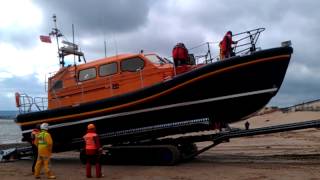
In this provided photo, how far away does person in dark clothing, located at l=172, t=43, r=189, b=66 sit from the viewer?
12.1 meters

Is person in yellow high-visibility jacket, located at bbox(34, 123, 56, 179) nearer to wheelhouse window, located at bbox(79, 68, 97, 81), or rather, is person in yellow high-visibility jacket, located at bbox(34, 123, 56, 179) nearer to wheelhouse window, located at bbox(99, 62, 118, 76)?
wheelhouse window, located at bbox(99, 62, 118, 76)

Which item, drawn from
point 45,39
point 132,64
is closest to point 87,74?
point 132,64

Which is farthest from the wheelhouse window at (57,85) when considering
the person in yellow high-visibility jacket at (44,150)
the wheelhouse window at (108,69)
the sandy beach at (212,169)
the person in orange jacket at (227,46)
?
the person in orange jacket at (227,46)

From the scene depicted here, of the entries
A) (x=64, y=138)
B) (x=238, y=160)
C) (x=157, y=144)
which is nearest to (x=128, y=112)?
(x=157, y=144)

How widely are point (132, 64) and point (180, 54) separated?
1.52 meters

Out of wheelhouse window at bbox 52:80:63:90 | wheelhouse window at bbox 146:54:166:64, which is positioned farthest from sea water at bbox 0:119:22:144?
wheelhouse window at bbox 146:54:166:64

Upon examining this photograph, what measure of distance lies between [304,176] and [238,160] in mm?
3409

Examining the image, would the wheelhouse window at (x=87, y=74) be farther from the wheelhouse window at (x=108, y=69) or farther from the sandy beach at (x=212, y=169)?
the sandy beach at (x=212, y=169)

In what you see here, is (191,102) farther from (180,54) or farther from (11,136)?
(11,136)

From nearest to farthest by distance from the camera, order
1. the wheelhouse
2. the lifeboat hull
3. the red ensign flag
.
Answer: the lifeboat hull → the wheelhouse → the red ensign flag

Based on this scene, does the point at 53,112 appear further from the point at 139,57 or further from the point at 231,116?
the point at 231,116

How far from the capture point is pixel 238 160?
12.8 metres

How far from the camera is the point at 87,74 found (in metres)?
13.6

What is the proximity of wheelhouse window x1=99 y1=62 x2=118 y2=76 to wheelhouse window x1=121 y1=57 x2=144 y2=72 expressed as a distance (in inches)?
9.9
